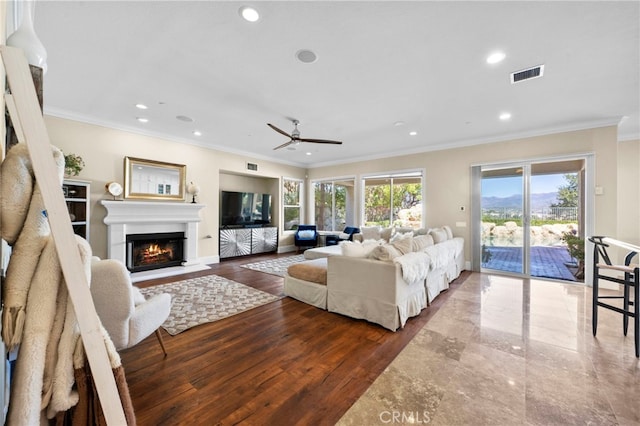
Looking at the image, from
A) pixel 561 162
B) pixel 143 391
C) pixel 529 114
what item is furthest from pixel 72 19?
pixel 561 162

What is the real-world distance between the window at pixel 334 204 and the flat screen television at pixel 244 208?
1.70 meters

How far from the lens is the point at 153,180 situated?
5.00 meters

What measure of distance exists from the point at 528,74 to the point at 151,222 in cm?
632

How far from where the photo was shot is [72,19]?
2100 millimetres

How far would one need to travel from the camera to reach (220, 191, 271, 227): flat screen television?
260 inches

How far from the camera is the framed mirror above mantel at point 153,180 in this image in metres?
4.70

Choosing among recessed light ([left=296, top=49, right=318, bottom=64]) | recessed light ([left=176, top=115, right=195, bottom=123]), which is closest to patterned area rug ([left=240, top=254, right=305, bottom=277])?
recessed light ([left=176, top=115, right=195, bottom=123])

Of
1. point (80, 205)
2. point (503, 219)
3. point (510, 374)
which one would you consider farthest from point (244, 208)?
point (510, 374)

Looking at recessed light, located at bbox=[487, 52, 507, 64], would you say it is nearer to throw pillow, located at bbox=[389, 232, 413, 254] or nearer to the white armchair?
throw pillow, located at bbox=[389, 232, 413, 254]

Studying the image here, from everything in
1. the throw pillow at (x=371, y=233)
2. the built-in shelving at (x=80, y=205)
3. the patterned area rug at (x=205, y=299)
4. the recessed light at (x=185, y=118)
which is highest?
the recessed light at (x=185, y=118)

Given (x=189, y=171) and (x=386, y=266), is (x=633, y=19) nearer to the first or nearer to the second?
(x=386, y=266)

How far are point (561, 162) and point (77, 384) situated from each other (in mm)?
6584

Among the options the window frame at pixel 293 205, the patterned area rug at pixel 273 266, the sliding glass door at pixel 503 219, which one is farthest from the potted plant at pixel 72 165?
the sliding glass door at pixel 503 219

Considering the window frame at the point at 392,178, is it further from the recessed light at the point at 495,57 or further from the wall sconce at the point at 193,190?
the wall sconce at the point at 193,190
